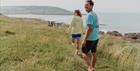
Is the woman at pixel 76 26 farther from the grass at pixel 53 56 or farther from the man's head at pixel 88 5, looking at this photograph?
the man's head at pixel 88 5

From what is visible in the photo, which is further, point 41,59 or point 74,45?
point 74,45

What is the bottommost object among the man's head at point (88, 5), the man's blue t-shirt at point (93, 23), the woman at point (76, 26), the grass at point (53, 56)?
the grass at point (53, 56)

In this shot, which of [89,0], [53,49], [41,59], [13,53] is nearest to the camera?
[89,0]

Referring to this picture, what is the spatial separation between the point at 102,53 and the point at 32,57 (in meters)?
3.27

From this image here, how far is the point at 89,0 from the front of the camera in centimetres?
920

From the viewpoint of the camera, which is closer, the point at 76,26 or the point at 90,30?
the point at 90,30

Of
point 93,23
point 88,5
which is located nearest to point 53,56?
point 93,23

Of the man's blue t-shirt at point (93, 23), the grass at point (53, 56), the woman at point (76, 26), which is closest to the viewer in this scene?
the man's blue t-shirt at point (93, 23)

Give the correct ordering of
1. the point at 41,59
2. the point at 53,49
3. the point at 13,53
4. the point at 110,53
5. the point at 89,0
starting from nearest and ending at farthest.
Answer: the point at 89,0 < the point at 41,59 < the point at 13,53 < the point at 53,49 < the point at 110,53

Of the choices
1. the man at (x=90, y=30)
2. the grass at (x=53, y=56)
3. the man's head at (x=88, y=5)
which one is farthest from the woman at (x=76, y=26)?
the man's head at (x=88, y=5)

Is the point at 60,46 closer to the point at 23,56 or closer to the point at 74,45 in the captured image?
the point at 74,45

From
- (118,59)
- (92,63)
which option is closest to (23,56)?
(92,63)

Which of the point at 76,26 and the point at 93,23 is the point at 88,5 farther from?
the point at 76,26

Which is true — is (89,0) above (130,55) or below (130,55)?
above
